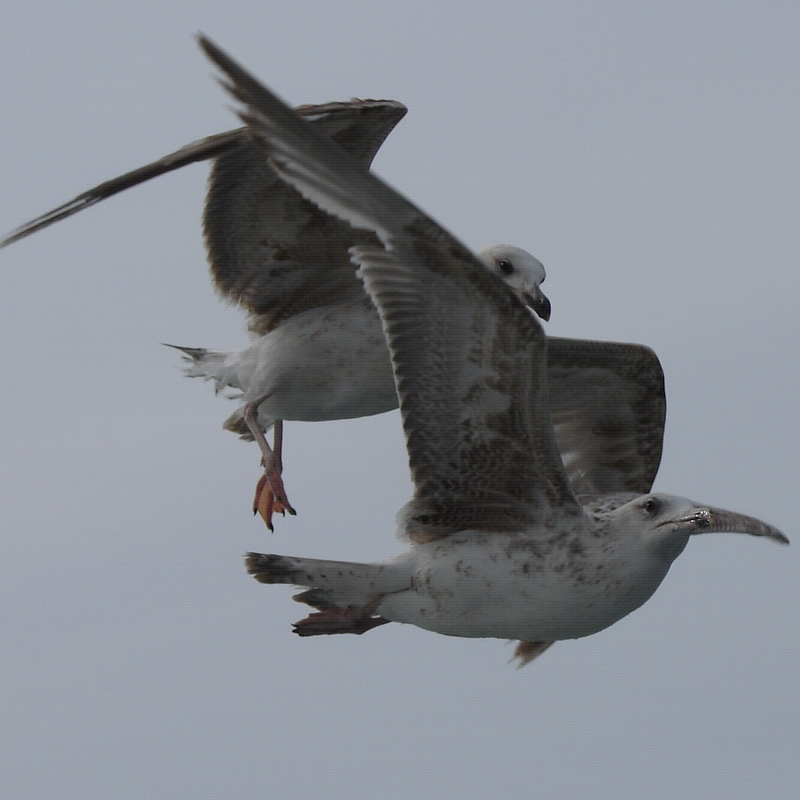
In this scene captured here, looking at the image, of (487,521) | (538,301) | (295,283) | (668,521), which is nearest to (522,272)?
(538,301)

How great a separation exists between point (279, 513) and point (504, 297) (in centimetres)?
492

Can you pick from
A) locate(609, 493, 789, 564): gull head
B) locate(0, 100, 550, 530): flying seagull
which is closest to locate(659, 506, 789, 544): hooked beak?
locate(609, 493, 789, 564): gull head

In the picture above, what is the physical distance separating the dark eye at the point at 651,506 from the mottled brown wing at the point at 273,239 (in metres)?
3.03

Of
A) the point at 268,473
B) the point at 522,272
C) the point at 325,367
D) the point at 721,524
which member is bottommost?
the point at 721,524

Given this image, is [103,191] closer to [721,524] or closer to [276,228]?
[276,228]

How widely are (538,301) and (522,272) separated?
0.36 meters

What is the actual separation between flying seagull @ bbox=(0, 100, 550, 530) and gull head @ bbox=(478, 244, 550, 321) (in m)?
0.01

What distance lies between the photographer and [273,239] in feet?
45.1

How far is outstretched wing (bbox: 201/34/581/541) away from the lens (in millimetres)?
9328

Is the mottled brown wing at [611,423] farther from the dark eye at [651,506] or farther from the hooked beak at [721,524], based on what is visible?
the hooked beak at [721,524]

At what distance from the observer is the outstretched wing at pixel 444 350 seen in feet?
30.6

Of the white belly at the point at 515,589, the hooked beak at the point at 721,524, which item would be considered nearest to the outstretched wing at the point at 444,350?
the white belly at the point at 515,589

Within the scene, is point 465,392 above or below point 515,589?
above

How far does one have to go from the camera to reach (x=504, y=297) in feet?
32.6
